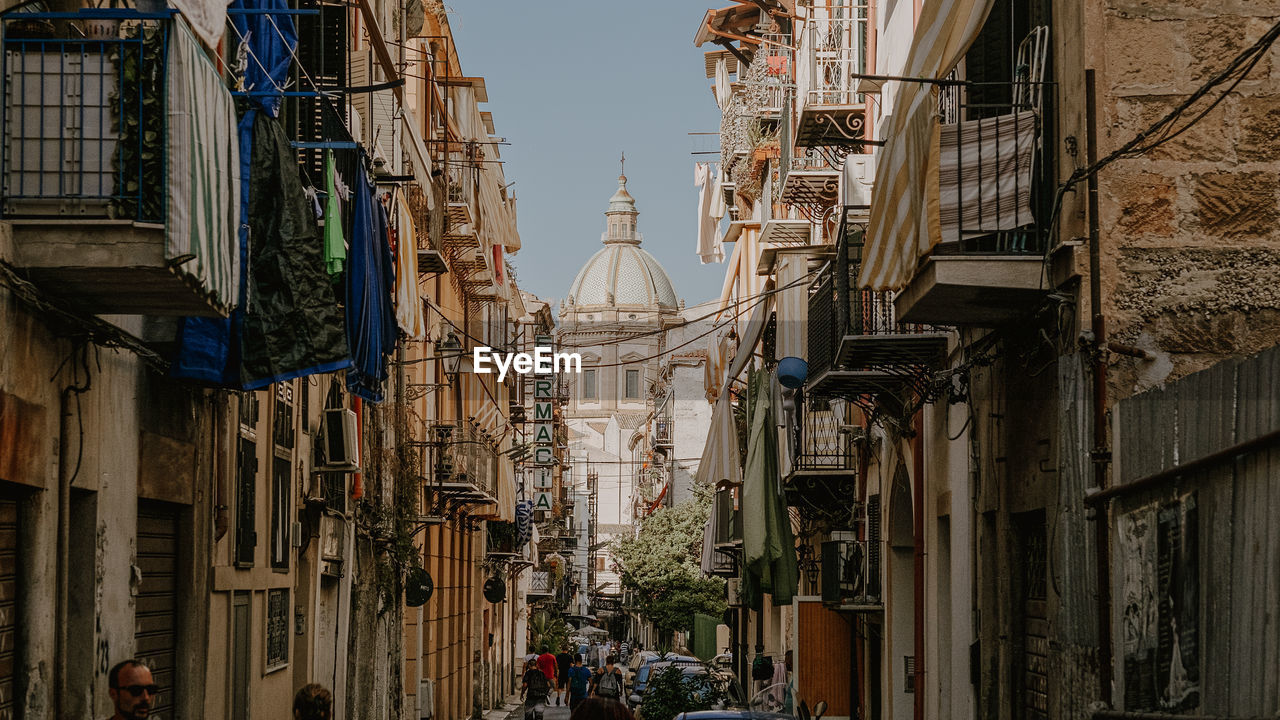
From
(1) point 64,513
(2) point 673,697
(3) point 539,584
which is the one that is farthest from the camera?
(3) point 539,584

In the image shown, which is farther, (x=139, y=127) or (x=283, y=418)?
(x=283, y=418)

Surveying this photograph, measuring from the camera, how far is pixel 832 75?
69.1 feet

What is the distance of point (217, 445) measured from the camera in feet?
39.3

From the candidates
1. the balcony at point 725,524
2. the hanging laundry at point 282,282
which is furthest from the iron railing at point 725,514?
the hanging laundry at point 282,282

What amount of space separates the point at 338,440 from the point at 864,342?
229 inches

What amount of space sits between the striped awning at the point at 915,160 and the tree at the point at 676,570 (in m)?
57.2

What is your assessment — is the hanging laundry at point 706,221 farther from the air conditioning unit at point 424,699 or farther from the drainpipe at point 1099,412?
the drainpipe at point 1099,412

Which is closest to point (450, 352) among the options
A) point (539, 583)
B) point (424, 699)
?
point (424, 699)

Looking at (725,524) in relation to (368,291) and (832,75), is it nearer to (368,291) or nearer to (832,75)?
(832,75)

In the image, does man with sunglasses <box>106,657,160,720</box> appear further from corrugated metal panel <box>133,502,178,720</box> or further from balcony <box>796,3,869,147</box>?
balcony <box>796,3,869,147</box>

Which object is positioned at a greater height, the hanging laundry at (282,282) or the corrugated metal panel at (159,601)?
the hanging laundry at (282,282)

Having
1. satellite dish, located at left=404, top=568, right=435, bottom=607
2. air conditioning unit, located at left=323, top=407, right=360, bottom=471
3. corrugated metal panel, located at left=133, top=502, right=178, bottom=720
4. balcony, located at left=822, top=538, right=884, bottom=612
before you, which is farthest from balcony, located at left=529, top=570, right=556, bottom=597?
corrugated metal panel, located at left=133, top=502, right=178, bottom=720

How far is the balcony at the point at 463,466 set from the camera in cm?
2677

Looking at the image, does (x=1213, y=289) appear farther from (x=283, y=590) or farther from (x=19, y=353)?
(x=283, y=590)
